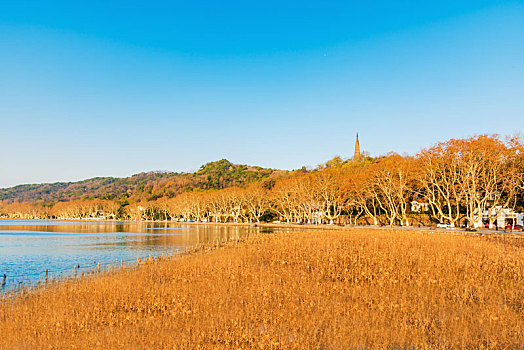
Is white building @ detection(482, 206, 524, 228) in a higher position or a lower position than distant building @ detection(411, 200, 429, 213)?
lower

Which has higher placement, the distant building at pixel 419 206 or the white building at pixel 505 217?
the distant building at pixel 419 206

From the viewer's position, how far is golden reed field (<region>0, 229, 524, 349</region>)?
26.8 ft

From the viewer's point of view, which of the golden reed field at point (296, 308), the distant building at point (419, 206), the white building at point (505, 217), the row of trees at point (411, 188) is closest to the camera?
the golden reed field at point (296, 308)

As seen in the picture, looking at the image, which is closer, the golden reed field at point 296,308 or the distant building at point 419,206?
the golden reed field at point 296,308

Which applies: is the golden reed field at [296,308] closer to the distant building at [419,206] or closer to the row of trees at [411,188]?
the row of trees at [411,188]

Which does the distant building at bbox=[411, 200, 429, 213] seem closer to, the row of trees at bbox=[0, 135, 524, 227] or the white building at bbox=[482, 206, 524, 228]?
the row of trees at bbox=[0, 135, 524, 227]

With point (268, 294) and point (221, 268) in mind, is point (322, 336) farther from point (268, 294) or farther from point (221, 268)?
point (221, 268)

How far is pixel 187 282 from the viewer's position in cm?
1459

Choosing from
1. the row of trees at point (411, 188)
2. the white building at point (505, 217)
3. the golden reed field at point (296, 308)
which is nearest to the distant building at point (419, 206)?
the row of trees at point (411, 188)

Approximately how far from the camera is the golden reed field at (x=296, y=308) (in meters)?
8.18

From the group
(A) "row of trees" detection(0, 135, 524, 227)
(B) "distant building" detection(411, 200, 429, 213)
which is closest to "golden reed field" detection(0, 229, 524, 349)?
(A) "row of trees" detection(0, 135, 524, 227)

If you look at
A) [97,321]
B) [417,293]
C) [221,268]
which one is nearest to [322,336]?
[417,293]

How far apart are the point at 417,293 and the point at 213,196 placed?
101045 mm

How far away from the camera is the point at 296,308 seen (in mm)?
10062
